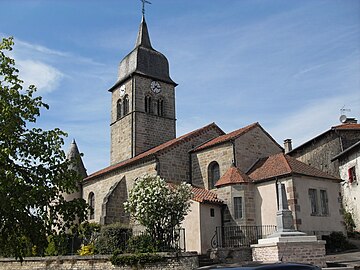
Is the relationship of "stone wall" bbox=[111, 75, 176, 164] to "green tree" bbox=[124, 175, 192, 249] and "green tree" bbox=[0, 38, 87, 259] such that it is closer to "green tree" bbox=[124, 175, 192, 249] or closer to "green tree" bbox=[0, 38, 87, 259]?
"green tree" bbox=[124, 175, 192, 249]

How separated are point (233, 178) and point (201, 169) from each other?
4462 mm

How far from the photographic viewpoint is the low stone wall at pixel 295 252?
1299 centimetres

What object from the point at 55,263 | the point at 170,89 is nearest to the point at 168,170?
the point at 55,263

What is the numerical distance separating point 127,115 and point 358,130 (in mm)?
18975

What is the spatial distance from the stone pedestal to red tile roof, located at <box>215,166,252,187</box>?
395 inches

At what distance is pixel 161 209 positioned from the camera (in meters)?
20.0

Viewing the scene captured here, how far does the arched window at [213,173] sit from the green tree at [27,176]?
14921 mm

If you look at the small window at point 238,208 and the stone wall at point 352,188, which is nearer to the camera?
the small window at point 238,208

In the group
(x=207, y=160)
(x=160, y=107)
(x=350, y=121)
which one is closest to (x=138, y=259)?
(x=207, y=160)

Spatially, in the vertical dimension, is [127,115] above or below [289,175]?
above

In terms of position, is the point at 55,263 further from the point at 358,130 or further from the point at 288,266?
the point at 358,130

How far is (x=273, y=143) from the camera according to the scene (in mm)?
28250

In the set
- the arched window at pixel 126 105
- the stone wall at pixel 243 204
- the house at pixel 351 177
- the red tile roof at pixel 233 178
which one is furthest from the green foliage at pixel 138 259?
the arched window at pixel 126 105

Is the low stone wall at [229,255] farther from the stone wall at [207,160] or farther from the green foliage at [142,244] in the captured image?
the stone wall at [207,160]
